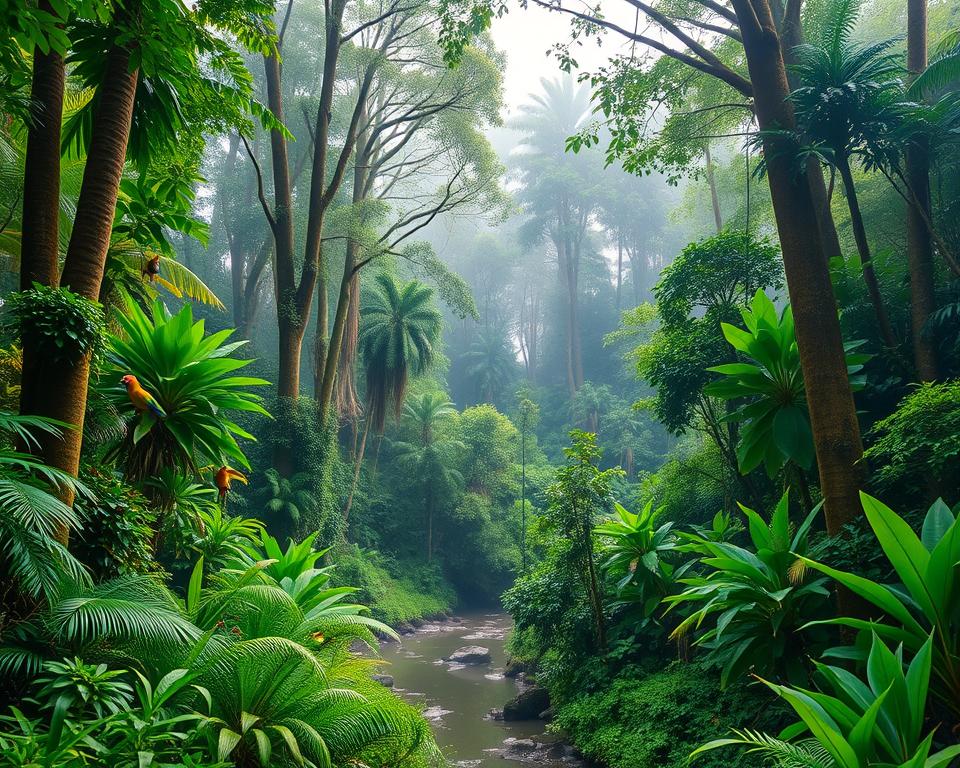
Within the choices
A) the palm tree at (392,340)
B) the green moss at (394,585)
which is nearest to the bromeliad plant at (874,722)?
the green moss at (394,585)

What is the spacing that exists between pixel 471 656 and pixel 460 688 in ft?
6.60

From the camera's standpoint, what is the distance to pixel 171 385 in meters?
4.75

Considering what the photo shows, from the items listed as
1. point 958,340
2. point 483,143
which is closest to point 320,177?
point 483,143

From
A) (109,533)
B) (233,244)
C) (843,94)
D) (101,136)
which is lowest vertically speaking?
(109,533)

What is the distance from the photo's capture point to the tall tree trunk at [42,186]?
3967mm

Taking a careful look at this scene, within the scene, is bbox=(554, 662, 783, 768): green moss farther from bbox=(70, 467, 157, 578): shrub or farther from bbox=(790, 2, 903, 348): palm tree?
bbox=(790, 2, 903, 348): palm tree

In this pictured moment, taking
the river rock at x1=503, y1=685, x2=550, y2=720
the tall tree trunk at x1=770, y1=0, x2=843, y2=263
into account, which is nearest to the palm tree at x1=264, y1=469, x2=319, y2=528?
the river rock at x1=503, y1=685, x2=550, y2=720

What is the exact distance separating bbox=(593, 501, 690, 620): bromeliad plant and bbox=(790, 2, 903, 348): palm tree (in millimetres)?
3872

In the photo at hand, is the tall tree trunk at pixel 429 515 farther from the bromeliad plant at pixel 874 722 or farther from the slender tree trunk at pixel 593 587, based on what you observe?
the bromeliad plant at pixel 874 722

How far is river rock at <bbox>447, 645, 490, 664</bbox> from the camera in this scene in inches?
472

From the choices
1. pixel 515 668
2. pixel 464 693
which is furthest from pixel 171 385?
pixel 515 668

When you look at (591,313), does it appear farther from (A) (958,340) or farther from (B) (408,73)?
(A) (958,340)

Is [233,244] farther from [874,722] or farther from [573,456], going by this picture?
[874,722]

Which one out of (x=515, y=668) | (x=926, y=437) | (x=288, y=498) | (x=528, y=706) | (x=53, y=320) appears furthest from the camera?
(x=288, y=498)
